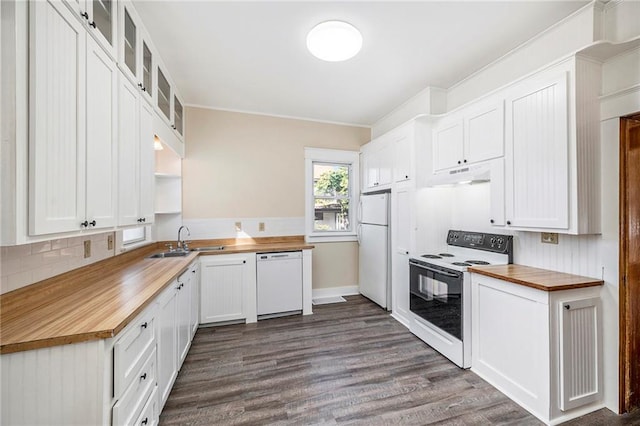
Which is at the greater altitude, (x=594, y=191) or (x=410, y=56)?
(x=410, y=56)

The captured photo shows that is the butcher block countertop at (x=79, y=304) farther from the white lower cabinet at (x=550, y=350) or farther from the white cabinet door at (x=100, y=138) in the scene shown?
the white lower cabinet at (x=550, y=350)

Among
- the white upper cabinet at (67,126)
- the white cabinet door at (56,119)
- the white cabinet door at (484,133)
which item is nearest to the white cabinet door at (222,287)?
the white upper cabinet at (67,126)

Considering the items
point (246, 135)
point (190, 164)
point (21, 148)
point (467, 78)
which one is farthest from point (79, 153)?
point (467, 78)

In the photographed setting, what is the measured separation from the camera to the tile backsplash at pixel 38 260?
1293 millimetres

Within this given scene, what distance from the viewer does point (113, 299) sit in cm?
148

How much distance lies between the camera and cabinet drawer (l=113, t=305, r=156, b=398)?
3.88 ft

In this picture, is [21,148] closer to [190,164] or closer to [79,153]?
[79,153]

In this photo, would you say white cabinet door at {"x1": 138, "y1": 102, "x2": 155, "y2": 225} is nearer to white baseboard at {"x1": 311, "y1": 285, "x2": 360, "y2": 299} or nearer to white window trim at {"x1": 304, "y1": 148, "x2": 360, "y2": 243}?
white window trim at {"x1": 304, "y1": 148, "x2": 360, "y2": 243}

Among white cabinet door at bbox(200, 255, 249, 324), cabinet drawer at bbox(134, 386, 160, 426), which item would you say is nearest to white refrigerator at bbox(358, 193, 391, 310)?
white cabinet door at bbox(200, 255, 249, 324)

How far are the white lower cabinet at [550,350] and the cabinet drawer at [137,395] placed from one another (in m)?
2.49

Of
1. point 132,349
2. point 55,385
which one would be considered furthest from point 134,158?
point 55,385

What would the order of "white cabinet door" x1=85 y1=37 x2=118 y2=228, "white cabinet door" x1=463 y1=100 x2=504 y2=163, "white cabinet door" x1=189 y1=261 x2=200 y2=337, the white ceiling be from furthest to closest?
1. "white cabinet door" x1=189 y1=261 x2=200 y2=337
2. "white cabinet door" x1=463 y1=100 x2=504 y2=163
3. the white ceiling
4. "white cabinet door" x1=85 y1=37 x2=118 y2=228

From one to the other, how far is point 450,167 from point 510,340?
172 centimetres

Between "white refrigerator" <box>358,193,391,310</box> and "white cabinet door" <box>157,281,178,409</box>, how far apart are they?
2.60 m
